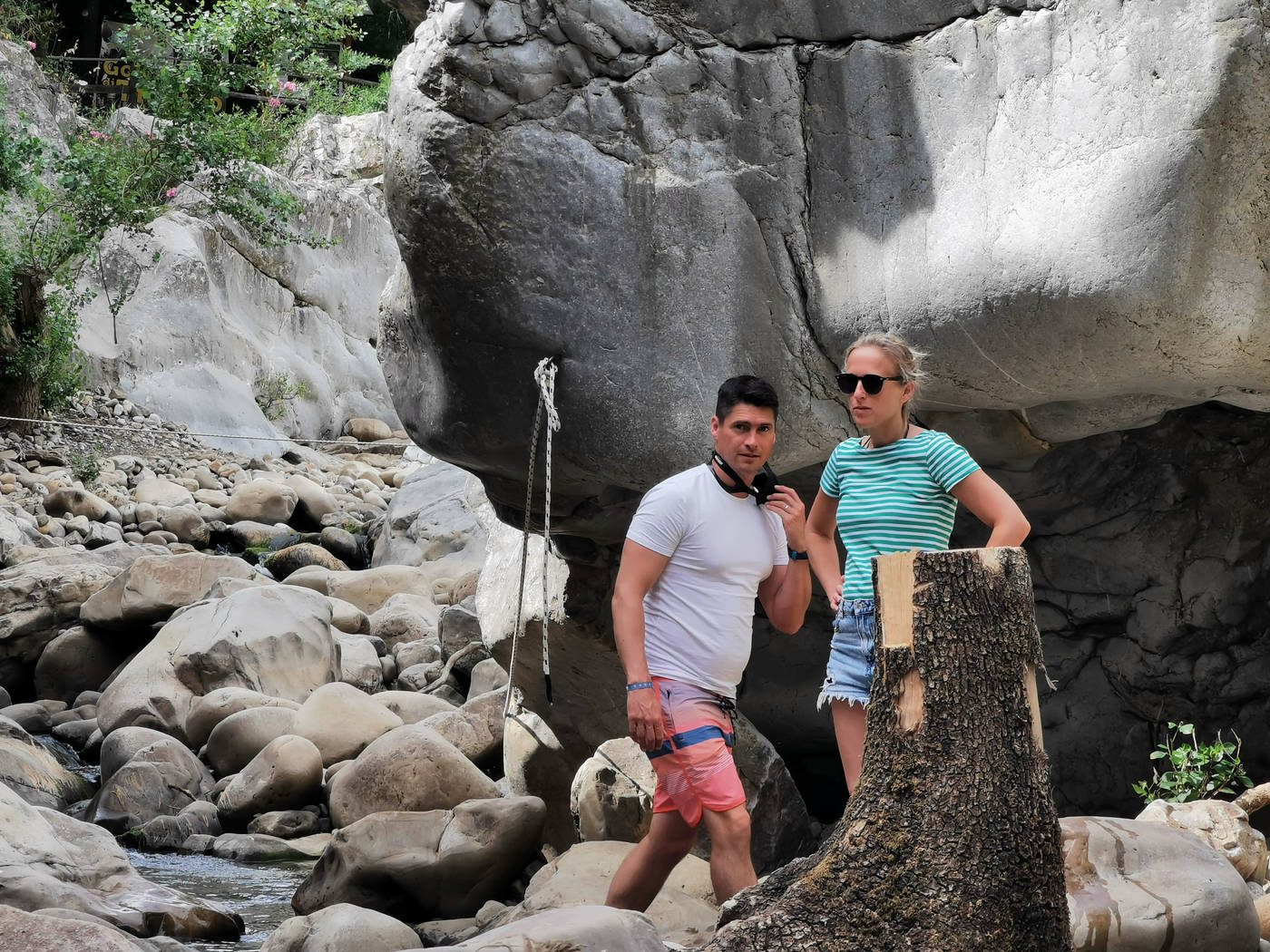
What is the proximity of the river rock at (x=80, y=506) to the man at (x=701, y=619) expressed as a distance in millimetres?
10335

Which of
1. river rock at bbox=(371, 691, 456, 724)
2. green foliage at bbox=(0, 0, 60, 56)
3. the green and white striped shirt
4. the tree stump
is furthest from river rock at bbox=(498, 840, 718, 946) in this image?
green foliage at bbox=(0, 0, 60, 56)

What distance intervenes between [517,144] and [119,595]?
6027 mm

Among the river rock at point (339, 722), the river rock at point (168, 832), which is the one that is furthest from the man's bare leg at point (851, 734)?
the river rock at point (339, 722)

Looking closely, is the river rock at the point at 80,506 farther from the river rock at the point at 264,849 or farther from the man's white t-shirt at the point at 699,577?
the man's white t-shirt at the point at 699,577

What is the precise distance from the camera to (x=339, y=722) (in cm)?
746

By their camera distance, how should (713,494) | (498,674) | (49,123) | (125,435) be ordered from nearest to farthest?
(713,494)
(498,674)
(125,435)
(49,123)

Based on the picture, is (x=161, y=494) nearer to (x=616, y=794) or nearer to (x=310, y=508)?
(x=310, y=508)

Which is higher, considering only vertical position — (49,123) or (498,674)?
(49,123)

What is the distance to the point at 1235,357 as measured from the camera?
3.90m

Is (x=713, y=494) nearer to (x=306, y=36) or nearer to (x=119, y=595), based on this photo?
(x=119, y=595)

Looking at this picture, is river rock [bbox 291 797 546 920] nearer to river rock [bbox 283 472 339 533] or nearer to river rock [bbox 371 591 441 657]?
river rock [bbox 371 591 441 657]

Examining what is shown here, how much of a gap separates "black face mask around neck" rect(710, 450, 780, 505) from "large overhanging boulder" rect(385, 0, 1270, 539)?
946 millimetres

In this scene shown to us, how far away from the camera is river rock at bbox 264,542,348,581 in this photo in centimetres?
1221

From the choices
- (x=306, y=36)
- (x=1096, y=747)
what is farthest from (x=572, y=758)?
(x=306, y=36)
